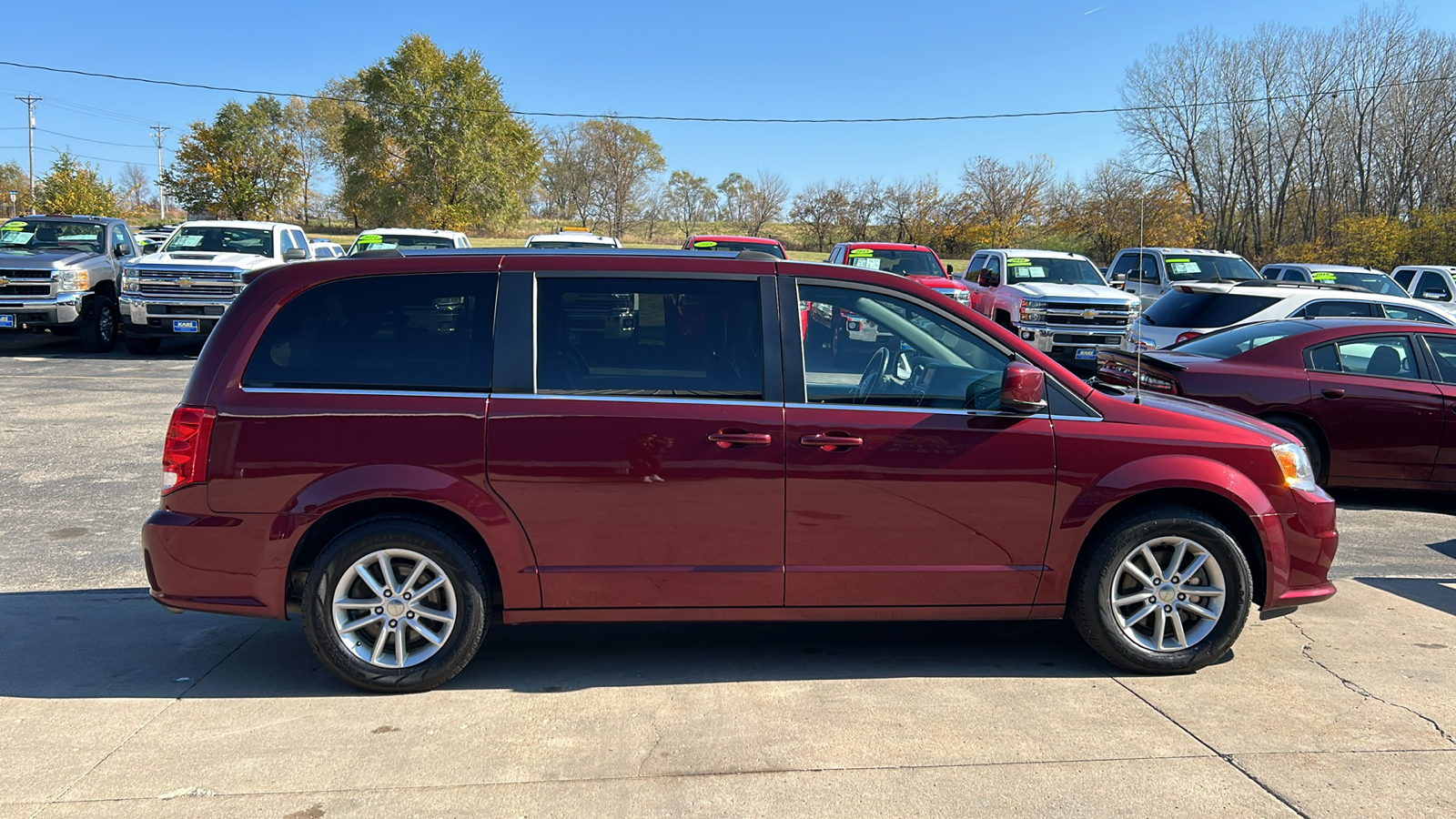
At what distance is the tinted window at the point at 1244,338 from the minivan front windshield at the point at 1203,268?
11848 mm

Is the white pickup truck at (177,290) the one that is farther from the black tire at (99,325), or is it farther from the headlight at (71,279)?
the black tire at (99,325)

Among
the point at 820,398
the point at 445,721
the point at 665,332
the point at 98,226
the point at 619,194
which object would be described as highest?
the point at 619,194

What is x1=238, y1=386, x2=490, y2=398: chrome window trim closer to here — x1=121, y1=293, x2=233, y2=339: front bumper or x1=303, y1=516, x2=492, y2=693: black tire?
x1=303, y1=516, x2=492, y2=693: black tire

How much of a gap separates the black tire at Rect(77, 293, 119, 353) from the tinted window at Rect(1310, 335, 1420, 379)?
1771 cm

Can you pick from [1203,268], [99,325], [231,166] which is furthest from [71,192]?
[1203,268]

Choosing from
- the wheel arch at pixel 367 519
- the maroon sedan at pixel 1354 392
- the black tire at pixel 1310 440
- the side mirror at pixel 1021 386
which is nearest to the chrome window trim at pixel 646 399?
the wheel arch at pixel 367 519

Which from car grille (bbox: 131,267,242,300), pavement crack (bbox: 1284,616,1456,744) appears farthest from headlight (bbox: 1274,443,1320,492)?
car grille (bbox: 131,267,242,300)

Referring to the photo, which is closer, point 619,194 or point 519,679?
point 519,679

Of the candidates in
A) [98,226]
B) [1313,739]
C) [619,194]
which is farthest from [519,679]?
[619,194]

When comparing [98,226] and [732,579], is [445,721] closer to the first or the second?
[732,579]

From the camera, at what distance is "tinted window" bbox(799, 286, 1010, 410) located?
4449 millimetres

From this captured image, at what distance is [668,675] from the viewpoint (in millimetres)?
4531

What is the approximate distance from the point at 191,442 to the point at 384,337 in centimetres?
88

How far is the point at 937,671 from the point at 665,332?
1973 millimetres
